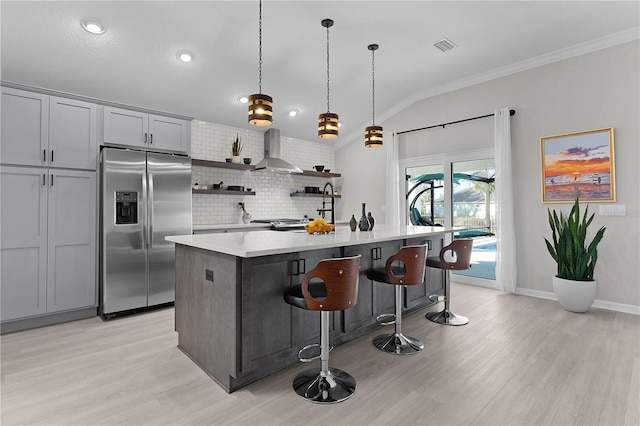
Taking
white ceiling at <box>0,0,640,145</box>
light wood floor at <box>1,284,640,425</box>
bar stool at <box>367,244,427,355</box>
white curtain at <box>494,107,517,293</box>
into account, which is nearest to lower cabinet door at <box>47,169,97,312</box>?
light wood floor at <box>1,284,640,425</box>

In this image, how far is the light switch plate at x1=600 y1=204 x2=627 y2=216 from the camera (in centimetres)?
401

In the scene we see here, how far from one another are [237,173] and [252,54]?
7.54ft

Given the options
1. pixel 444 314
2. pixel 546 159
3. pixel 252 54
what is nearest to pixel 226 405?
pixel 444 314

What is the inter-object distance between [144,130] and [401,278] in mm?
3596

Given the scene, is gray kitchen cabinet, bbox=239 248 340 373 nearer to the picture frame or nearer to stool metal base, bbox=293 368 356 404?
stool metal base, bbox=293 368 356 404

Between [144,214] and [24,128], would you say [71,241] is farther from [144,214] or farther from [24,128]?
[24,128]

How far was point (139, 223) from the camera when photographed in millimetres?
4016

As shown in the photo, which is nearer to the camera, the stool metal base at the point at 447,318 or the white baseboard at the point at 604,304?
the stool metal base at the point at 447,318

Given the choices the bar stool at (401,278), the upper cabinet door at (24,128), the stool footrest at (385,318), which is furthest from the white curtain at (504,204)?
the upper cabinet door at (24,128)

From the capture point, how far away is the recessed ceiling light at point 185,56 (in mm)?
3956

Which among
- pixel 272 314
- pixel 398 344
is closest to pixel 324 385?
pixel 272 314

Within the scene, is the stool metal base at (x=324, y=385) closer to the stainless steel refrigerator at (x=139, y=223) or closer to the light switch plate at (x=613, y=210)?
the stainless steel refrigerator at (x=139, y=223)

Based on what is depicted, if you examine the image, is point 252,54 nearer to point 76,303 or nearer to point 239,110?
point 239,110

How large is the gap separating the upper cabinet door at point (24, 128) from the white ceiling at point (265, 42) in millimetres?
432
